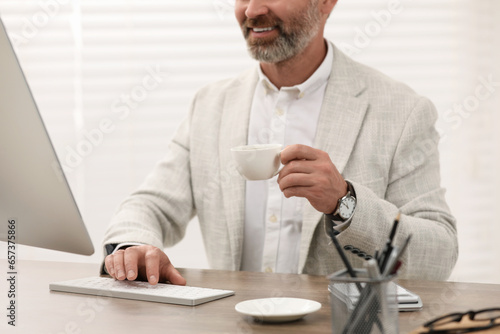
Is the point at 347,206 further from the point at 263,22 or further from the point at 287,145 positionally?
the point at 263,22

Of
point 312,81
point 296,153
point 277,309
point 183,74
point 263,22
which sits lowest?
point 277,309

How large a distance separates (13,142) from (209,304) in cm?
45

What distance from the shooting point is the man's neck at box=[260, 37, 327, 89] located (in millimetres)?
1821

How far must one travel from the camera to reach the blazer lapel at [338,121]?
162cm

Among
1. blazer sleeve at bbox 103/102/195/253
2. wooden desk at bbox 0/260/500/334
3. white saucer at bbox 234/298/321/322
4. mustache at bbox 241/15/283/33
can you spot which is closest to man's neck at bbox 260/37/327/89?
mustache at bbox 241/15/283/33

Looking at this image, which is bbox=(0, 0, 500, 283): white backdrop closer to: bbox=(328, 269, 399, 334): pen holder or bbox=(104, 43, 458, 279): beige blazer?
bbox=(104, 43, 458, 279): beige blazer

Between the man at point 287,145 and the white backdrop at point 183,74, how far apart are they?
2.22 ft

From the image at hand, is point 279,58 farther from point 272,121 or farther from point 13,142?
A: point 13,142

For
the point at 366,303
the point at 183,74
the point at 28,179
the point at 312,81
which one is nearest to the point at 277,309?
the point at 366,303

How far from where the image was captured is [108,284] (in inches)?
47.0

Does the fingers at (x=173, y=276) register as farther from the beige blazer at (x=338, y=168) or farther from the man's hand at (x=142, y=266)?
the beige blazer at (x=338, y=168)

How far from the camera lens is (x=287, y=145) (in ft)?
5.33

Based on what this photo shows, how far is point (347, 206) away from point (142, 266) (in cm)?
49

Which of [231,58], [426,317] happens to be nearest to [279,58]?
[231,58]
